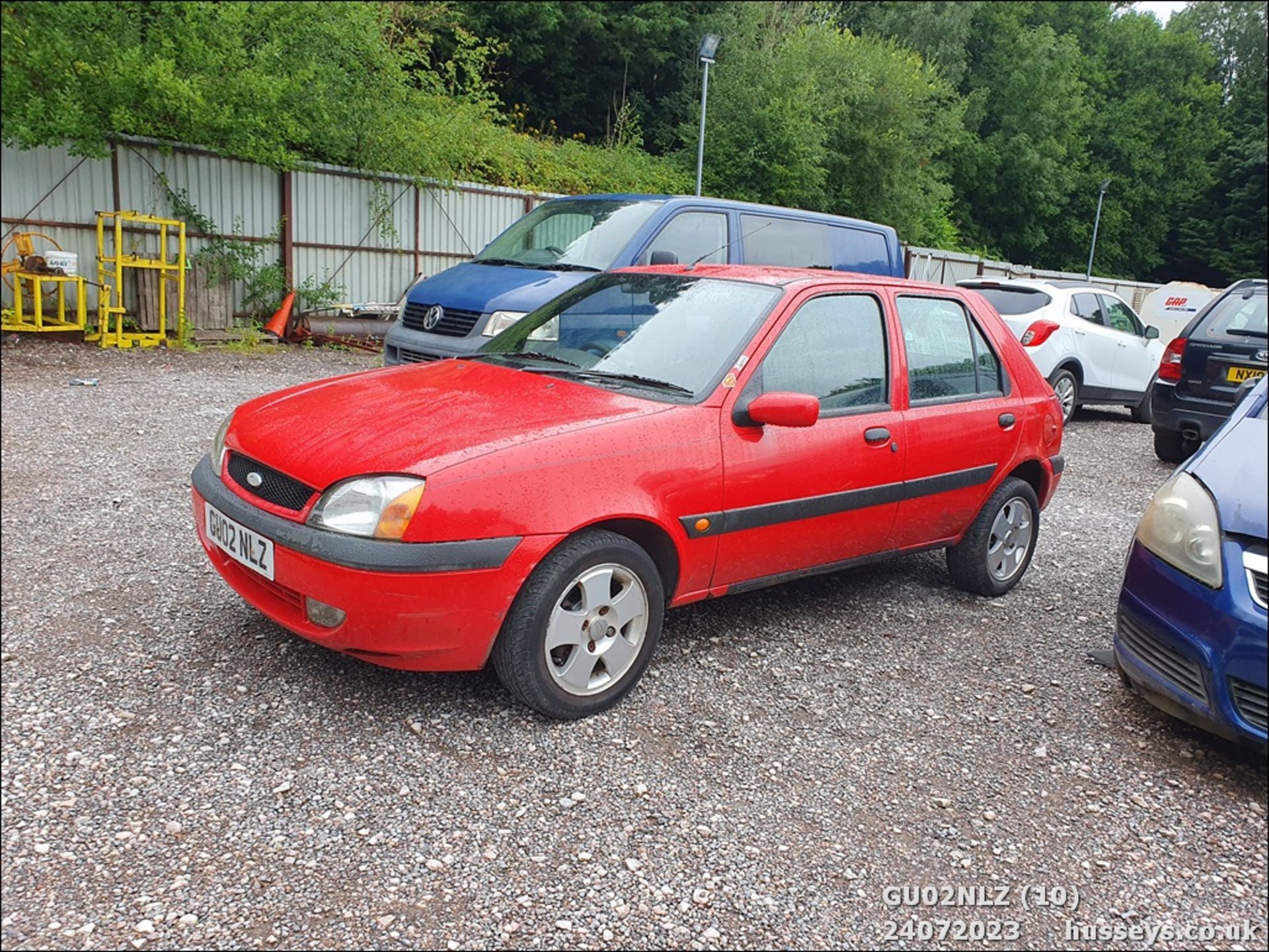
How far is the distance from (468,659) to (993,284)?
983cm

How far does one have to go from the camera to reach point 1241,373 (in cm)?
804

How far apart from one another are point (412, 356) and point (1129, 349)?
844 centimetres

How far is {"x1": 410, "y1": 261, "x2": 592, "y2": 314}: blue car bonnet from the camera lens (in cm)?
776

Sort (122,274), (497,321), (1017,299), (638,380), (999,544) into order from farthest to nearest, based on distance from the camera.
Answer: (122,274) → (1017,299) → (497,321) → (999,544) → (638,380)

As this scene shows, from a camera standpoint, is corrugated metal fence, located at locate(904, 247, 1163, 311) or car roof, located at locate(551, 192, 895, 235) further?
corrugated metal fence, located at locate(904, 247, 1163, 311)

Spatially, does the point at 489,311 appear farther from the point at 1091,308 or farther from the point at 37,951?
the point at 1091,308

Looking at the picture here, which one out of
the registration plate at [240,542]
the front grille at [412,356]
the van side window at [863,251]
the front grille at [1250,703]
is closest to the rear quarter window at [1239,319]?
the van side window at [863,251]

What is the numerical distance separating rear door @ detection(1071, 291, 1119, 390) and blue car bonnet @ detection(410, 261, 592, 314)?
6093 millimetres

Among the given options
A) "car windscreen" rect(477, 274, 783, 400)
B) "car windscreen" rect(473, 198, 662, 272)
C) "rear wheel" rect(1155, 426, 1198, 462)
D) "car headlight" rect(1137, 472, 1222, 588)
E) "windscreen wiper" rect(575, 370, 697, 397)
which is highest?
"car windscreen" rect(473, 198, 662, 272)

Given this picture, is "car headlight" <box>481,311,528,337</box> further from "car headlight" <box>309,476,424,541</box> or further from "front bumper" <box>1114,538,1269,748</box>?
"front bumper" <box>1114,538,1269,748</box>

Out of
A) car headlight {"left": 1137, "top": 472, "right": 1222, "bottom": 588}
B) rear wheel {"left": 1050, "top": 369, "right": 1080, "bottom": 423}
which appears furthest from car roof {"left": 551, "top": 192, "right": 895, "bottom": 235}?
car headlight {"left": 1137, "top": 472, "right": 1222, "bottom": 588}

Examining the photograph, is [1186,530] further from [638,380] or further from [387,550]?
[387,550]

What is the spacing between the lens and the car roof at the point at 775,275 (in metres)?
4.15

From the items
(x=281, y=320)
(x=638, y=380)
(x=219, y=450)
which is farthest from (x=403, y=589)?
(x=281, y=320)
